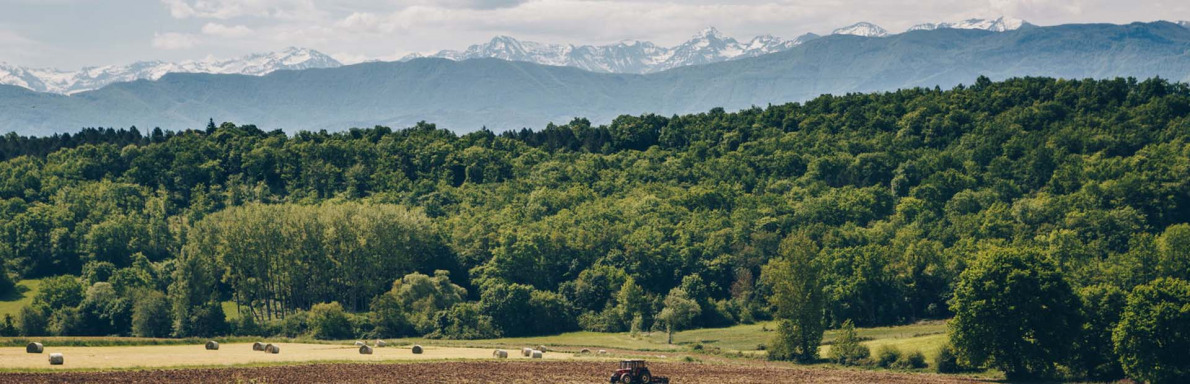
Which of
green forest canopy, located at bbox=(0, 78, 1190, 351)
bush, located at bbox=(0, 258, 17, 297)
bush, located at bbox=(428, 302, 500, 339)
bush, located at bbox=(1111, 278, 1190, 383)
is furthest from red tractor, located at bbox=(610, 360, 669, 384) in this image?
bush, located at bbox=(0, 258, 17, 297)

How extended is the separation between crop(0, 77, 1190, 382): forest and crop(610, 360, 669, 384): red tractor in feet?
86.7

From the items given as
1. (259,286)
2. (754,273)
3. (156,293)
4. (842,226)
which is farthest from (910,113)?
(156,293)

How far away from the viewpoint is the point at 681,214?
159 metres

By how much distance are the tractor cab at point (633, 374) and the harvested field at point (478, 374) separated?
1.88 metres

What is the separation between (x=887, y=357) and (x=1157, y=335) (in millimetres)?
20786

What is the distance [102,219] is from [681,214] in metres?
78.8

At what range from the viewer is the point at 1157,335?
7750cm

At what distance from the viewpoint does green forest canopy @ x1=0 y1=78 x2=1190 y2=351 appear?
12675 cm

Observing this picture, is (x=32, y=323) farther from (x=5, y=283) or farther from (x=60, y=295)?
(x=5, y=283)

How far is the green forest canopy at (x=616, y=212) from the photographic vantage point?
127m

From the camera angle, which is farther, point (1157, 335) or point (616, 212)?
point (616, 212)

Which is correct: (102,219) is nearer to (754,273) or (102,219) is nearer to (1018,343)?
(754,273)

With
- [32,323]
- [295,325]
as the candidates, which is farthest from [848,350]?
[32,323]

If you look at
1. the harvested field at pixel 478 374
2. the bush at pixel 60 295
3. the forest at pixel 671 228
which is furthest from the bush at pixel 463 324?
the bush at pixel 60 295
